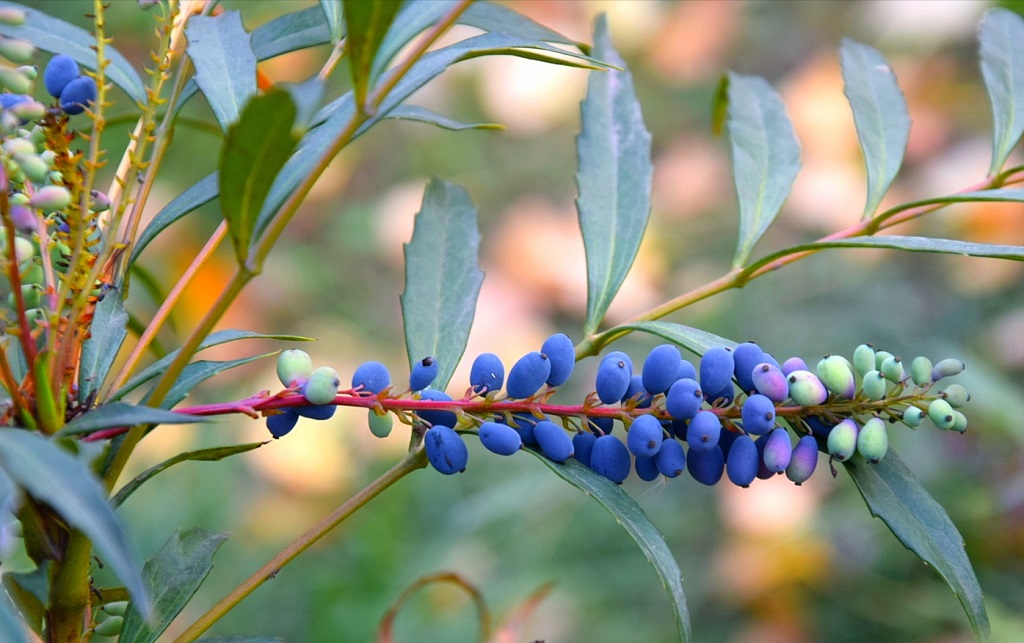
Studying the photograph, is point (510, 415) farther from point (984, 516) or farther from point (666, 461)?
point (984, 516)

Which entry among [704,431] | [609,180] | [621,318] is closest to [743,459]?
[704,431]

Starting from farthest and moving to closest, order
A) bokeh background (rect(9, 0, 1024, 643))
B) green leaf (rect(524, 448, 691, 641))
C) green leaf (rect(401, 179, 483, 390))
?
bokeh background (rect(9, 0, 1024, 643)) → green leaf (rect(401, 179, 483, 390)) → green leaf (rect(524, 448, 691, 641))

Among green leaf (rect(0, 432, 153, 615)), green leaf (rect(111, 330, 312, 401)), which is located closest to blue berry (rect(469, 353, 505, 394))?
green leaf (rect(111, 330, 312, 401))

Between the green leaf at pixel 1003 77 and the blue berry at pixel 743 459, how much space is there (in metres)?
0.36

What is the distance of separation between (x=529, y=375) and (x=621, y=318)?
1943 millimetres

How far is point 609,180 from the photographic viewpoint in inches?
27.6

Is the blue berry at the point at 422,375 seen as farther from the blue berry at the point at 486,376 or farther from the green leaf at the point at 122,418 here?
the green leaf at the point at 122,418

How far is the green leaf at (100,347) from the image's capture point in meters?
0.50

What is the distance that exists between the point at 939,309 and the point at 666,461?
1856 millimetres

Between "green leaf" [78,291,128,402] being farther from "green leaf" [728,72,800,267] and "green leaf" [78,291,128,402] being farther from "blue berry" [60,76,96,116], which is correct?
"green leaf" [728,72,800,267]

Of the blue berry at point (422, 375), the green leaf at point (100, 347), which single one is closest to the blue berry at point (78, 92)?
the green leaf at point (100, 347)

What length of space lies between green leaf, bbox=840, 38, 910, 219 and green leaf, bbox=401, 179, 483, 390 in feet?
0.97

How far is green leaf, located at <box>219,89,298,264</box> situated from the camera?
0.38 metres

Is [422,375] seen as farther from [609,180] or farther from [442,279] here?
[609,180]
